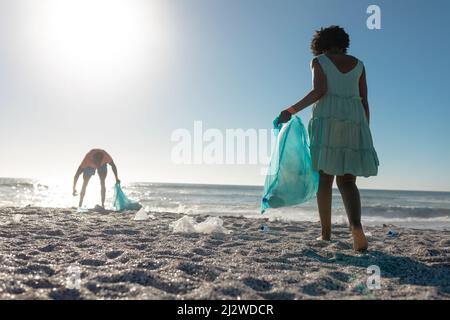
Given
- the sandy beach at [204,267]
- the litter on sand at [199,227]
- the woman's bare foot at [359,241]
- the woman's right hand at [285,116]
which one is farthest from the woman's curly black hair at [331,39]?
the litter on sand at [199,227]

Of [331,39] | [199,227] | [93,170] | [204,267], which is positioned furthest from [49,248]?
[93,170]

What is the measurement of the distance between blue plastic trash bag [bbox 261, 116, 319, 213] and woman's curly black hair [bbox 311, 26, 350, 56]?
2.49 feet

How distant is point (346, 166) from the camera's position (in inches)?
125

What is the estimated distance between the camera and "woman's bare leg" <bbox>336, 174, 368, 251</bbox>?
3.15 m

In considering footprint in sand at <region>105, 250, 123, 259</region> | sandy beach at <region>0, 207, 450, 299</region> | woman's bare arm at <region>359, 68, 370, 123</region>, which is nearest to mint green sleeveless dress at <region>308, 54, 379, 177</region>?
woman's bare arm at <region>359, 68, 370, 123</region>

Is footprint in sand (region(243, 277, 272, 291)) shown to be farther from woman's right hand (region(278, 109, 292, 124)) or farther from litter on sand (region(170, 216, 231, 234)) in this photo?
litter on sand (region(170, 216, 231, 234))

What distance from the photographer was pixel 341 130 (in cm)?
324

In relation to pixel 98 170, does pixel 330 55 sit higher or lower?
higher

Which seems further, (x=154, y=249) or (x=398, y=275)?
(x=154, y=249)

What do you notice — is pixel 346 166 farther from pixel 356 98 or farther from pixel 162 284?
pixel 162 284

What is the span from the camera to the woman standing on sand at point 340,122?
10.5ft

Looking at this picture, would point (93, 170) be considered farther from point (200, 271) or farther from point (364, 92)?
point (200, 271)

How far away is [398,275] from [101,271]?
186 centimetres
